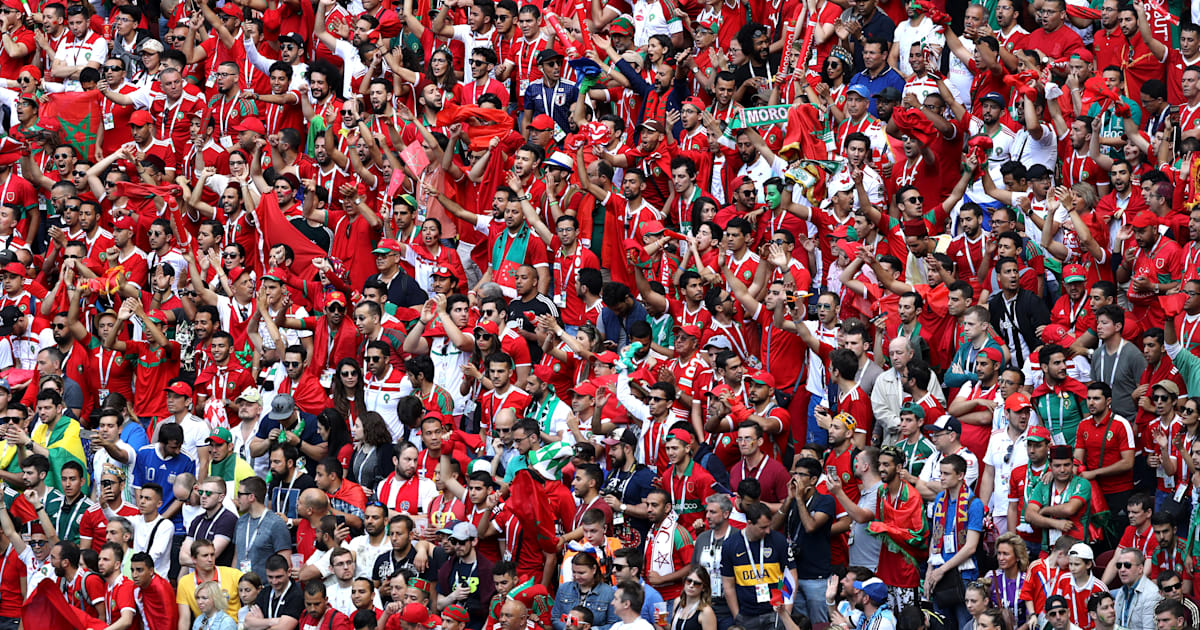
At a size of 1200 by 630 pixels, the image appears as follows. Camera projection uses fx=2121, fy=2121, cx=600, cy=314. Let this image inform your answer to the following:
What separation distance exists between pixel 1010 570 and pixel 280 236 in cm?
709

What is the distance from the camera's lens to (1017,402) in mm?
13336

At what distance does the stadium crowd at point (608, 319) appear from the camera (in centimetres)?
1301

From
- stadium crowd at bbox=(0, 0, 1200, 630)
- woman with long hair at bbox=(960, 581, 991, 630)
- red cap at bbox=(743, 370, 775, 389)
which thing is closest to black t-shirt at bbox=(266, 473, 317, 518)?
stadium crowd at bbox=(0, 0, 1200, 630)

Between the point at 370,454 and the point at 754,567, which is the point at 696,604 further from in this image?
the point at 370,454

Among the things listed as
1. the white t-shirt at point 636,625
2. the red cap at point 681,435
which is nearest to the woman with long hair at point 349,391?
the red cap at point 681,435

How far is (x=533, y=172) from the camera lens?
55.3 ft

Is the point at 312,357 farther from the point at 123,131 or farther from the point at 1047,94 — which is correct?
the point at 1047,94

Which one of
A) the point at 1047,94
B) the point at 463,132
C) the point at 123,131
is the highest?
the point at 1047,94

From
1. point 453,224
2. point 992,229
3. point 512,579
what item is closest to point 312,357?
point 453,224

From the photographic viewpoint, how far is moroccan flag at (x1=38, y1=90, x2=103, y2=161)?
1912 cm

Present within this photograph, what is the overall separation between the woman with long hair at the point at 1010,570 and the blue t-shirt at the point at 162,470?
5.65 m

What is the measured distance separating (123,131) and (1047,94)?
8.33 metres

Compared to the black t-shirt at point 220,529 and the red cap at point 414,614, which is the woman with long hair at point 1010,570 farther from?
the black t-shirt at point 220,529

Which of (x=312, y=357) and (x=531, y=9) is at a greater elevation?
(x=531, y=9)
